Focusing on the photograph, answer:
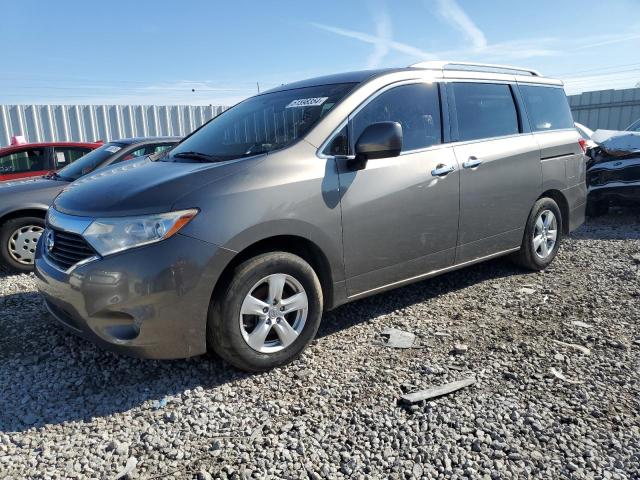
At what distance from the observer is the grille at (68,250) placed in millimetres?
2740

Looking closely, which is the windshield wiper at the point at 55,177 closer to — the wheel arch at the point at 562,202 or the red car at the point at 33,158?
the red car at the point at 33,158

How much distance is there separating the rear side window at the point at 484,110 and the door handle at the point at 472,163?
0.61 feet

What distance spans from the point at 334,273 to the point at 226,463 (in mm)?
1371

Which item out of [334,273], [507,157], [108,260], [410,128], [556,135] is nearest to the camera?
[108,260]

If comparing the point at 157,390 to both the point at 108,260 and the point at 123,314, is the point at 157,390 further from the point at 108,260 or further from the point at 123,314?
the point at 108,260

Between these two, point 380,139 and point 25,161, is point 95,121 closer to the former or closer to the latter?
point 25,161

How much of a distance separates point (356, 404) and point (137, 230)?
1.53 metres

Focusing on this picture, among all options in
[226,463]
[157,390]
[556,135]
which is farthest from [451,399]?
[556,135]

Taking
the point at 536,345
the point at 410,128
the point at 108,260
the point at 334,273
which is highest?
the point at 410,128

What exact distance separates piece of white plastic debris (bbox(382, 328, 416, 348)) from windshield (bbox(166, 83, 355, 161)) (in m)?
1.55

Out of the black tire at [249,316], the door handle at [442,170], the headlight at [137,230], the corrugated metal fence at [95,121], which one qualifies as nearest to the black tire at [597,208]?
the door handle at [442,170]

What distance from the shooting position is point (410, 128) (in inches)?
144

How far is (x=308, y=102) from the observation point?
355cm

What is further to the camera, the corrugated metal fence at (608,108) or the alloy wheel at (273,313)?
the corrugated metal fence at (608,108)
